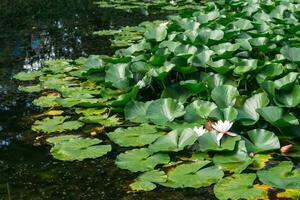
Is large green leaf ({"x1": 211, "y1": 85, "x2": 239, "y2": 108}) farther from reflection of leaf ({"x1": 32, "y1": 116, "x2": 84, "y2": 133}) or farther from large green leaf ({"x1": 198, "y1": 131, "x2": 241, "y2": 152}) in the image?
reflection of leaf ({"x1": 32, "y1": 116, "x2": 84, "y2": 133})

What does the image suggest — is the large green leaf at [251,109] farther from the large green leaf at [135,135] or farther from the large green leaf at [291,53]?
the large green leaf at [291,53]

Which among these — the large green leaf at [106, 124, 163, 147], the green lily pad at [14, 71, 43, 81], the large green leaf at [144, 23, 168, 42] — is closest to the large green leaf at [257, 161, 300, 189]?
the large green leaf at [106, 124, 163, 147]

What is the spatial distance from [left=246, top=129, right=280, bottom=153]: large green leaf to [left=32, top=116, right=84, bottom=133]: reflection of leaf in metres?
1.10

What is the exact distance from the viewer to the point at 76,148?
258 cm

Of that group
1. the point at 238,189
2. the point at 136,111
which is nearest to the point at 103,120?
the point at 136,111

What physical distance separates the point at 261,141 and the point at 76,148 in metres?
1.02

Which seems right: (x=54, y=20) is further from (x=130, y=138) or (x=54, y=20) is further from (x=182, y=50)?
(x=130, y=138)

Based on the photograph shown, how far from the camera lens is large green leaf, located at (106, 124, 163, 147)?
2.62 m

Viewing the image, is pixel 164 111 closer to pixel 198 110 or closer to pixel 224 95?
pixel 198 110

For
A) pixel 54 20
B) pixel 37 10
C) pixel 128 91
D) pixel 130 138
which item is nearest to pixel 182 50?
pixel 128 91

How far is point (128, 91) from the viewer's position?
342 centimetres

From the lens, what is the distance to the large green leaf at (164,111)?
2.76m

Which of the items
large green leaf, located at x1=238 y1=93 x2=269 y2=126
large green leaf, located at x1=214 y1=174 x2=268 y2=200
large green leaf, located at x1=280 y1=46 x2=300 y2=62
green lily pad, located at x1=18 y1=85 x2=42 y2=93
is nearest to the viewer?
large green leaf, located at x1=214 y1=174 x2=268 y2=200

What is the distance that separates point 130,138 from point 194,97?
660 mm
